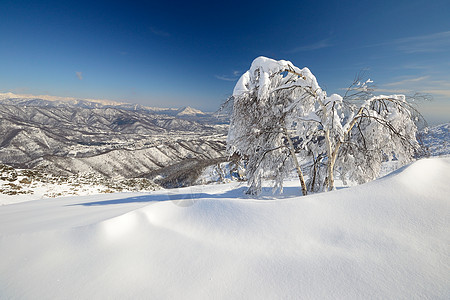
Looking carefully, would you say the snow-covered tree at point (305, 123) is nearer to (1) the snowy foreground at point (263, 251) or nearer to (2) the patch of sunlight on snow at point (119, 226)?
(1) the snowy foreground at point (263, 251)

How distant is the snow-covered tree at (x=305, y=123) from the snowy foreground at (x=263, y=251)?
3.16 m

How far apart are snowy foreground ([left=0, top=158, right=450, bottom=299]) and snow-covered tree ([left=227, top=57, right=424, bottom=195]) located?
10.4 ft

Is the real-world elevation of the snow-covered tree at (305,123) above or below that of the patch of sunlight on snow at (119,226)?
above

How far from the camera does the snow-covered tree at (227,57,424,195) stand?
233 inches

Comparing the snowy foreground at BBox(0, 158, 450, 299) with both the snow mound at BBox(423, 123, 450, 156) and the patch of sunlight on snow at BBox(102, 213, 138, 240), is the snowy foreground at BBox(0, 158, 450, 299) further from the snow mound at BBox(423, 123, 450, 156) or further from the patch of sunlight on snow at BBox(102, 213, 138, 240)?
the snow mound at BBox(423, 123, 450, 156)

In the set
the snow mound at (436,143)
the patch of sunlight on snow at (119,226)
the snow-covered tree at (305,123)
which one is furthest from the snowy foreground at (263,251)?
the snow mound at (436,143)

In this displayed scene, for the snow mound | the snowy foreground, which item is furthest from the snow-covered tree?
the snowy foreground

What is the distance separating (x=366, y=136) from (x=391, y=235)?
25.3ft

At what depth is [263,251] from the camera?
7.97 feet

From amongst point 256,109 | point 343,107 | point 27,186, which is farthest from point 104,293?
point 27,186

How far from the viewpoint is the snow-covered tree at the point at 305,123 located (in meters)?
5.93

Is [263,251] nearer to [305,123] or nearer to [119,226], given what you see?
[119,226]

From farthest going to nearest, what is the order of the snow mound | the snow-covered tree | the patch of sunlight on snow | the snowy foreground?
the snow mound
the snow-covered tree
the patch of sunlight on snow
the snowy foreground

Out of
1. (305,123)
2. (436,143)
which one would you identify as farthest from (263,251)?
(436,143)
